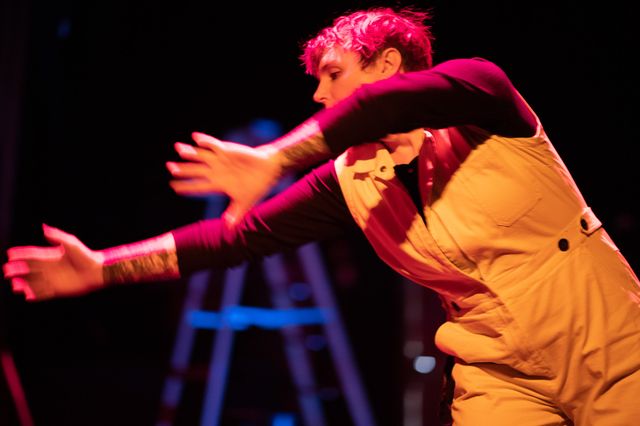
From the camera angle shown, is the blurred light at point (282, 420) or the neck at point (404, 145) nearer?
the neck at point (404, 145)

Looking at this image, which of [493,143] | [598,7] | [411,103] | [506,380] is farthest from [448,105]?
[598,7]

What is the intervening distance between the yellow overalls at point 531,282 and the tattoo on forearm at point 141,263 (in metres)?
0.56

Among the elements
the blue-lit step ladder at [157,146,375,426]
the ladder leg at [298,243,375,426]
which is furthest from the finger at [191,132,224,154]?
the ladder leg at [298,243,375,426]

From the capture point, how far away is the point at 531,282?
3.83 feet

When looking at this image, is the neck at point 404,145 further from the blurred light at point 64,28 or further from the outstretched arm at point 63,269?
the blurred light at point 64,28

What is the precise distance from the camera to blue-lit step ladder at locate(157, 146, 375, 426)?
127 inches

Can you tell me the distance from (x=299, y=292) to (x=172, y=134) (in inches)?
57.8

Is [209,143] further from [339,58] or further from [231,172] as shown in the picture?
[339,58]

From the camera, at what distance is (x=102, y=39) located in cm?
369

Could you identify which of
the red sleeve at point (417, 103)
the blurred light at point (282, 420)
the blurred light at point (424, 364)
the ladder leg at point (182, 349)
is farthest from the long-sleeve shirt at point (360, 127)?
the blurred light at point (282, 420)

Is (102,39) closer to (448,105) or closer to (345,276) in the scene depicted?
(345,276)

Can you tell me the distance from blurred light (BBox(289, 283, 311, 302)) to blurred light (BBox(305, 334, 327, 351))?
34 centimetres

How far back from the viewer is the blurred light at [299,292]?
14.6 feet

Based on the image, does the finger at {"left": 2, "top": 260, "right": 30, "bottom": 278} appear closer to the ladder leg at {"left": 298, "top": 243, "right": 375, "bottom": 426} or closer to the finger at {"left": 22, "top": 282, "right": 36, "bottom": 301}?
the finger at {"left": 22, "top": 282, "right": 36, "bottom": 301}
